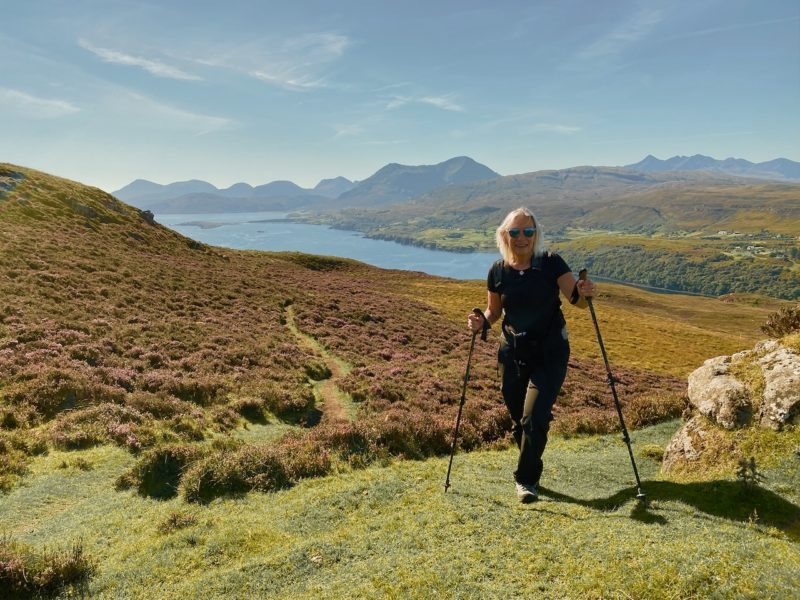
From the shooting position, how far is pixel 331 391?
19.0 meters

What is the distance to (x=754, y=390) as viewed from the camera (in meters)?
8.02

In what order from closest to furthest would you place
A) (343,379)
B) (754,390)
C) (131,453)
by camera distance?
(754,390) → (131,453) → (343,379)

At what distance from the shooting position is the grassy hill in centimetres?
557

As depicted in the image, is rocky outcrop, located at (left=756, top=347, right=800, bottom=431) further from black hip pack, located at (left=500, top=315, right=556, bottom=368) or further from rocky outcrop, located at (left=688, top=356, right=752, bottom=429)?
black hip pack, located at (left=500, top=315, right=556, bottom=368)

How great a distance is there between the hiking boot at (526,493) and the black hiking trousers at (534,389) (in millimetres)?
83

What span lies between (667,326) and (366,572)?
239 ft

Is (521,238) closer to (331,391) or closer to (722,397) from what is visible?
(722,397)

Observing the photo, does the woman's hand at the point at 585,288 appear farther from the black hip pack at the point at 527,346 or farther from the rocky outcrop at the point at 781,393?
the rocky outcrop at the point at 781,393

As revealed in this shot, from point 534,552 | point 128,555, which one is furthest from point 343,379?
point 534,552

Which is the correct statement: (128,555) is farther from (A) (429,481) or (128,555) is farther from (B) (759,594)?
(B) (759,594)

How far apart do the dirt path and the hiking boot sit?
30.4 ft

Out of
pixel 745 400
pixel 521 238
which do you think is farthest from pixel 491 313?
pixel 745 400

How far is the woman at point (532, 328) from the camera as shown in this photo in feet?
22.9

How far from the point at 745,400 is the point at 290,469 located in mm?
9808
